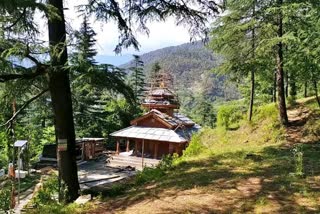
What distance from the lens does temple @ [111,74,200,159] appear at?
28203mm

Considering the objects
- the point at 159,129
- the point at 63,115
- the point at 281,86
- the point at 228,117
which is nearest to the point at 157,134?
the point at 159,129

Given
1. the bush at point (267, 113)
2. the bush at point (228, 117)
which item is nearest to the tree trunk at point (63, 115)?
the bush at point (267, 113)

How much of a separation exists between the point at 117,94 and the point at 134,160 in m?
21.8

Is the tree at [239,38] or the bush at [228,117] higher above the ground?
the tree at [239,38]

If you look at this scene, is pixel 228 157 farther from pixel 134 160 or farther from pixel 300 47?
pixel 134 160

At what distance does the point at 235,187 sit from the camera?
6.53 meters

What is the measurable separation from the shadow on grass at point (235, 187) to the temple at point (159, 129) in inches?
694

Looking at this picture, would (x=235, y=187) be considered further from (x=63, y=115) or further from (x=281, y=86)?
(x=281, y=86)

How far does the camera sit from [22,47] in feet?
21.1

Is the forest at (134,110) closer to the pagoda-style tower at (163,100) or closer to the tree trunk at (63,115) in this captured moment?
the tree trunk at (63,115)

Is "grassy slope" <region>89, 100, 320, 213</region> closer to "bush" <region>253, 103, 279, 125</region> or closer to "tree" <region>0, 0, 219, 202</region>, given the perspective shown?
"tree" <region>0, 0, 219, 202</region>

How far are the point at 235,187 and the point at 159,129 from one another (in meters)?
22.7

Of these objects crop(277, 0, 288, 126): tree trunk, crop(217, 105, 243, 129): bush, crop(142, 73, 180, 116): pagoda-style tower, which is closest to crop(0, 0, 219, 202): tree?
crop(277, 0, 288, 126): tree trunk

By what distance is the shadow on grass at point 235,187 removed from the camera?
5.49m
